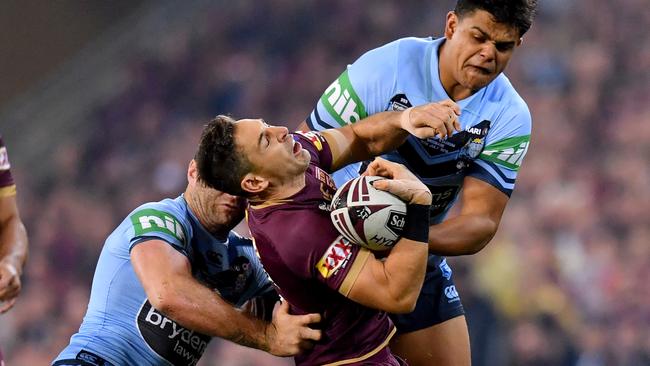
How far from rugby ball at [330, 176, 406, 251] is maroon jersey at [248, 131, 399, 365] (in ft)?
0.20

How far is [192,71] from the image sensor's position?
1319 cm

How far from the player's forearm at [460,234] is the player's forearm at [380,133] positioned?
41 cm

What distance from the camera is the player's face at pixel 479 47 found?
4641 mm

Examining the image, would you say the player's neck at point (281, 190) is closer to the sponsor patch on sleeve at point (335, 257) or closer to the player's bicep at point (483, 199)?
the sponsor patch on sleeve at point (335, 257)

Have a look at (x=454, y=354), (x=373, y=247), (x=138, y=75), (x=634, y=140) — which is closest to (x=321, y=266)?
(x=373, y=247)

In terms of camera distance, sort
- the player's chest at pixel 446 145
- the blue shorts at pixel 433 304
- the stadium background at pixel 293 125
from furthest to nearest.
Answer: the stadium background at pixel 293 125 < the blue shorts at pixel 433 304 < the player's chest at pixel 446 145

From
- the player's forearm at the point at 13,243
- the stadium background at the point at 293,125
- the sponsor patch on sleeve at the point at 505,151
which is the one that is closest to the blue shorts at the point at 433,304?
the sponsor patch on sleeve at the point at 505,151

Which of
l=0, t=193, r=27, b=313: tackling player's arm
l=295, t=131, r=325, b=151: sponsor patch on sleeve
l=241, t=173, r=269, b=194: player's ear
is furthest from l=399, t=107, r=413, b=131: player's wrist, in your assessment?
l=0, t=193, r=27, b=313: tackling player's arm

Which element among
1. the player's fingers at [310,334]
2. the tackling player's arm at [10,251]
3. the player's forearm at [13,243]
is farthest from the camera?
the player's forearm at [13,243]

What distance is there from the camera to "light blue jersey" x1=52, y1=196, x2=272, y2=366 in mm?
4664

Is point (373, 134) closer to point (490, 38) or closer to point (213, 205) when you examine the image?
point (490, 38)

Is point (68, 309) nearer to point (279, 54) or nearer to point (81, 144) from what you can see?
point (81, 144)

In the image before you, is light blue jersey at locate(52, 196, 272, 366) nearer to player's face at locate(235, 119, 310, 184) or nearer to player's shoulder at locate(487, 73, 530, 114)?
player's face at locate(235, 119, 310, 184)

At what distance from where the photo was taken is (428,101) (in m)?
4.92
